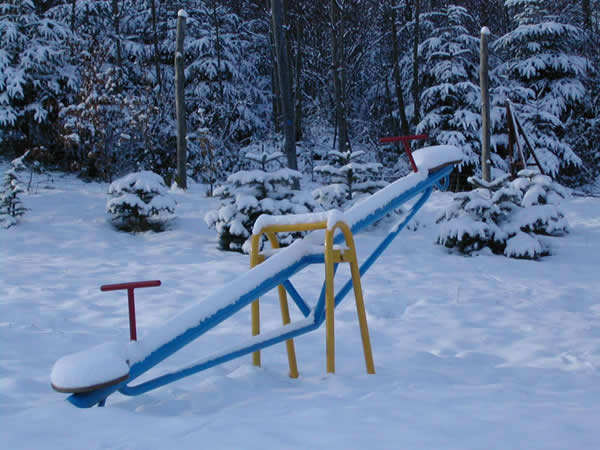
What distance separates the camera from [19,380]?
2.36 m

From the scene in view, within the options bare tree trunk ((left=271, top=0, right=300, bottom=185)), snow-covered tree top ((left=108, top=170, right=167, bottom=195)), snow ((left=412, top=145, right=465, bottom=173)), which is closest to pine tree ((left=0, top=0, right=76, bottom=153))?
bare tree trunk ((left=271, top=0, right=300, bottom=185))

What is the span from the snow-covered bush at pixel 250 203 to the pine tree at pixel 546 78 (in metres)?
7.99

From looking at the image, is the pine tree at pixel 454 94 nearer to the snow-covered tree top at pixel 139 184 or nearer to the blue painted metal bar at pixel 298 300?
the snow-covered tree top at pixel 139 184

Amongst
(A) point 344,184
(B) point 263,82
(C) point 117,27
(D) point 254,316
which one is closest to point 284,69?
(A) point 344,184

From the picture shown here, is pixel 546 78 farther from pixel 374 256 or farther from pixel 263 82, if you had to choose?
pixel 374 256

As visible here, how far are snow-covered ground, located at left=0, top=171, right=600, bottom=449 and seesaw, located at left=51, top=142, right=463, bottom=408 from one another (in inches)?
4.2

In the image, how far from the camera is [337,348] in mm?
3156

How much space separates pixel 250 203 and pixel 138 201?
1595mm

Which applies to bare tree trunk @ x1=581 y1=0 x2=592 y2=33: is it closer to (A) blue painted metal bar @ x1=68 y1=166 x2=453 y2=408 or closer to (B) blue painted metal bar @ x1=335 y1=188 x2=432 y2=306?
(B) blue painted metal bar @ x1=335 y1=188 x2=432 y2=306

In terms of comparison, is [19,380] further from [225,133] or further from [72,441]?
[225,133]

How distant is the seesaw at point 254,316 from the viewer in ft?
5.74

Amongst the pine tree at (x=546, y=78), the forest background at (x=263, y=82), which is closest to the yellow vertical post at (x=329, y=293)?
the forest background at (x=263, y=82)

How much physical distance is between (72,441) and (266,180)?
460 cm

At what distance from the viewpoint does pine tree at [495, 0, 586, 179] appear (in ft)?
38.9
